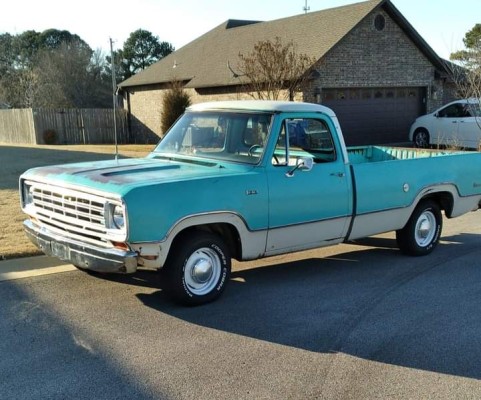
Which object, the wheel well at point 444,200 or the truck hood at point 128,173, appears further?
the wheel well at point 444,200

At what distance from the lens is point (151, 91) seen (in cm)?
2953

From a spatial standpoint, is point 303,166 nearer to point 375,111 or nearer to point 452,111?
point 452,111

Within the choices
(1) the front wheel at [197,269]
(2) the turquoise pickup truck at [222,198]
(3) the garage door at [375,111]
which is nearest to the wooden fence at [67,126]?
(3) the garage door at [375,111]

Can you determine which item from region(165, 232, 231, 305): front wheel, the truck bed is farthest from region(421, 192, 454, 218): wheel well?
region(165, 232, 231, 305): front wheel

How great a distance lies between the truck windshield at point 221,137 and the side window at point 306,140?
0.79 feet

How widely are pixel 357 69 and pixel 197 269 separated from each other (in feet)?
61.8

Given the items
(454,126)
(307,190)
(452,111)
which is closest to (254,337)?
(307,190)

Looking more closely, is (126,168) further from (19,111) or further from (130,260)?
(19,111)

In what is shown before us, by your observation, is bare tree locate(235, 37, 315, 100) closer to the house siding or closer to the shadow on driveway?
the house siding

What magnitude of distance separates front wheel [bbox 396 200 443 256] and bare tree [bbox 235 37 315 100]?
12.0m

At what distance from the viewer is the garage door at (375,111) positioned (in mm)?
22359

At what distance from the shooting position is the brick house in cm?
2191

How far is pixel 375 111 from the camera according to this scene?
23500 mm

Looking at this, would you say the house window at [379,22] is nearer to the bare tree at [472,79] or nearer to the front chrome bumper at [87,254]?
the bare tree at [472,79]
